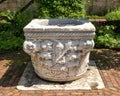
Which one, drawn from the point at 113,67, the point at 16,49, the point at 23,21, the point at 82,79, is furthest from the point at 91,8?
the point at 82,79

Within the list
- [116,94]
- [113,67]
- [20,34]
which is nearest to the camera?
[116,94]

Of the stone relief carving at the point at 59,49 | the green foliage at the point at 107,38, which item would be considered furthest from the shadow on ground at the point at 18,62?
the stone relief carving at the point at 59,49

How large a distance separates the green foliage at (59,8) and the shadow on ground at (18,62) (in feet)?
3.74

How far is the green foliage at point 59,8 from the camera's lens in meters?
7.07

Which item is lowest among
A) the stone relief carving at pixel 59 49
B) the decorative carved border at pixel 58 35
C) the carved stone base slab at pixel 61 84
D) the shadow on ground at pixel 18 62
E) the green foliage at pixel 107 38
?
the green foliage at pixel 107 38

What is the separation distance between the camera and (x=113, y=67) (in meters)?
5.79

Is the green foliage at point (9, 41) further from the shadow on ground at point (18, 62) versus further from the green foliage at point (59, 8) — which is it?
the green foliage at point (59, 8)

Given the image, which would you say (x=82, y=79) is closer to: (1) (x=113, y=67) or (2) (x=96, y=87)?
(2) (x=96, y=87)

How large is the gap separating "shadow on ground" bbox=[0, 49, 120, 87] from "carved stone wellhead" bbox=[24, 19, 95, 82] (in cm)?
69

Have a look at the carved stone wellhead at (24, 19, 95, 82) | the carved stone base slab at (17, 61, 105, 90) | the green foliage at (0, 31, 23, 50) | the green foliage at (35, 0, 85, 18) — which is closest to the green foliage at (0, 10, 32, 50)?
the green foliage at (0, 31, 23, 50)

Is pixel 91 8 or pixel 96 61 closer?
pixel 96 61

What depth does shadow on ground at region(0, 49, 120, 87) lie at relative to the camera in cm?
530

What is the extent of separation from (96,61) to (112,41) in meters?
1.42

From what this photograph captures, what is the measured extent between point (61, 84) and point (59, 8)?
2.68 m
